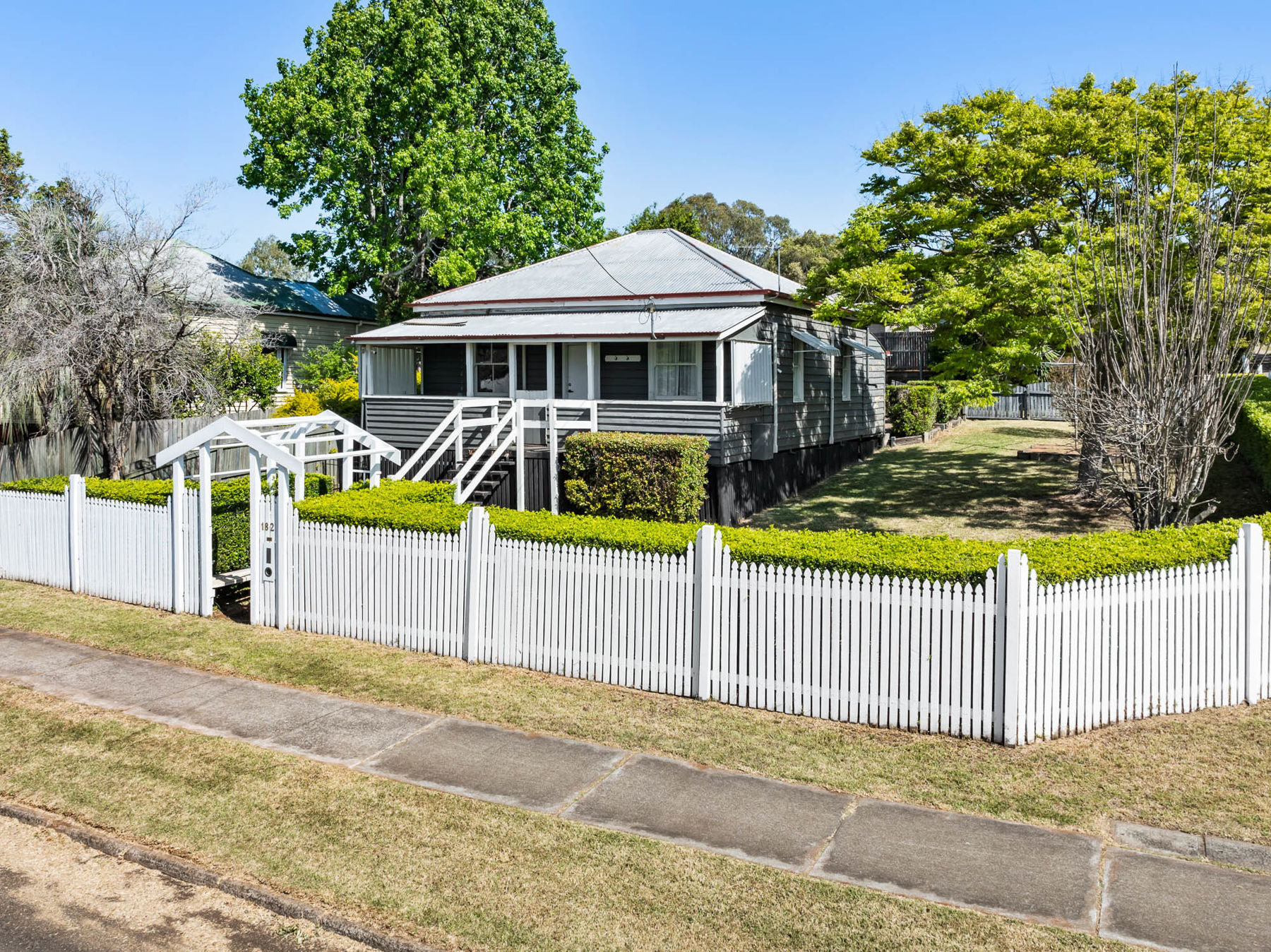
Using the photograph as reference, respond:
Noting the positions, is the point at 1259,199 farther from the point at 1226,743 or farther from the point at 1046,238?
the point at 1226,743

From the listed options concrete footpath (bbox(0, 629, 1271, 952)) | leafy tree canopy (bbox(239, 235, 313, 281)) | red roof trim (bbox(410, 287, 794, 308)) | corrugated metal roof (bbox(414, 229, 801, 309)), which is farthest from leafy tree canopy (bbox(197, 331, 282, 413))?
leafy tree canopy (bbox(239, 235, 313, 281))

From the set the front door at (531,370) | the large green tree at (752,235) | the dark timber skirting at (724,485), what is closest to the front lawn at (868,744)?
the dark timber skirting at (724,485)

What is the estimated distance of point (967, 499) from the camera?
67.5ft

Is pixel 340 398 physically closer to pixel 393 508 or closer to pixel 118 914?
pixel 393 508

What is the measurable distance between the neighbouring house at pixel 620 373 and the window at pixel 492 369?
0.14ft

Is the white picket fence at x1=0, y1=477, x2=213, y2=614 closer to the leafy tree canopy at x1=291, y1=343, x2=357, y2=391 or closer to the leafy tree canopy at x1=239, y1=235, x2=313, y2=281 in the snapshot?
the leafy tree canopy at x1=291, y1=343, x2=357, y2=391

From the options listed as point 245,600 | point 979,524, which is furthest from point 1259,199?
point 245,600

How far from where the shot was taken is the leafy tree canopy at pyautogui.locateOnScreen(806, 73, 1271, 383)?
57.6 ft

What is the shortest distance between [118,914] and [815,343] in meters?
19.7

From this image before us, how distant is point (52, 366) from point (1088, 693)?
726 inches

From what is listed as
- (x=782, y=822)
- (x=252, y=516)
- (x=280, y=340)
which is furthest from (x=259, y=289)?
(x=782, y=822)

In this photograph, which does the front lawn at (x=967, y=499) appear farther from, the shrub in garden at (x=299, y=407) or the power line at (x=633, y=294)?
the shrub in garden at (x=299, y=407)

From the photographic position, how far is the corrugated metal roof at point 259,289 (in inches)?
1287

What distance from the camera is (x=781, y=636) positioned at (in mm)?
9367
